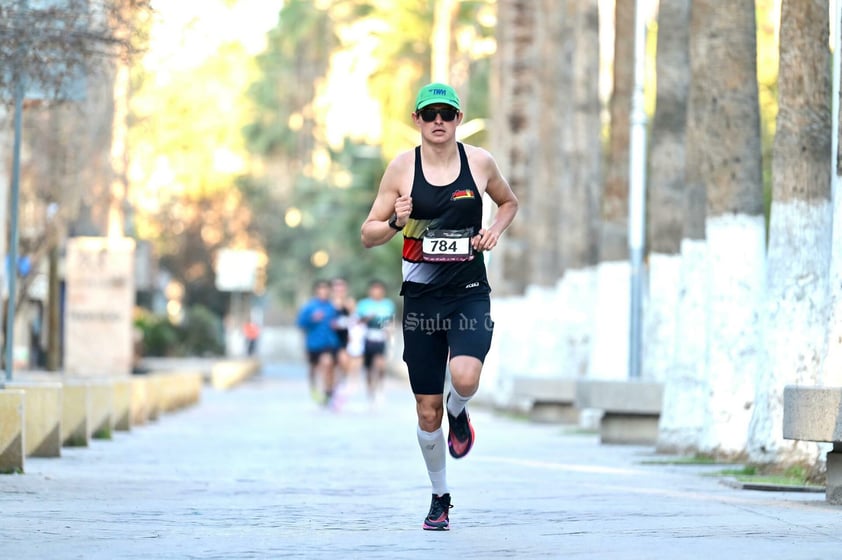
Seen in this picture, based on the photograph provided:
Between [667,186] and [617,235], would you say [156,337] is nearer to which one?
[617,235]

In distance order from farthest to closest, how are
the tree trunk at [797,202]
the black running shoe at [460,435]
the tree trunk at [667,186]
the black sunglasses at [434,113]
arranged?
the tree trunk at [667,186] < the tree trunk at [797,202] < the black running shoe at [460,435] < the black sunglasses at [434,113]

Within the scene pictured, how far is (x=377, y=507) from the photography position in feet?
37.3

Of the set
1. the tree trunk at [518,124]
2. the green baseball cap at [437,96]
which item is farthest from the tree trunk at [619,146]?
the green baseball cap at [437,96]

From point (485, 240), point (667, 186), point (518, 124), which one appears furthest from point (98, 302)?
point (485, 240)

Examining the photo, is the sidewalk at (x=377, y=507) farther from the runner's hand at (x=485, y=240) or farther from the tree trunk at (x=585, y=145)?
the tree trunk at (x=585, y=145)

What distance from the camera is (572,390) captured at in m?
27.1

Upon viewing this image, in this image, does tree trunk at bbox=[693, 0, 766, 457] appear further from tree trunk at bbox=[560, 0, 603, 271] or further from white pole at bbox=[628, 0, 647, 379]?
tree trunk at bbox=[560, 0, 603, 271]

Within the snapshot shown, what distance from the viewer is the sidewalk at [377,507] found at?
349 inches

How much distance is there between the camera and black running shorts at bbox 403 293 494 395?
9.85 meters

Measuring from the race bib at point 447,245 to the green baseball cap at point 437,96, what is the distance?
62 cm

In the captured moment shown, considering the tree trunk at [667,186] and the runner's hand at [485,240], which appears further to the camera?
the tree trunk at [667,186]

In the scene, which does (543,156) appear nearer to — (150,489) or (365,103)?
(150,489)

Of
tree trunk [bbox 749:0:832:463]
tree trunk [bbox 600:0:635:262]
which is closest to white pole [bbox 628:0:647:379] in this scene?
tree trunk [bbox 600:0:635:262]

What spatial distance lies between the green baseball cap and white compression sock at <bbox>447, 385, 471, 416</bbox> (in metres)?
1.42
